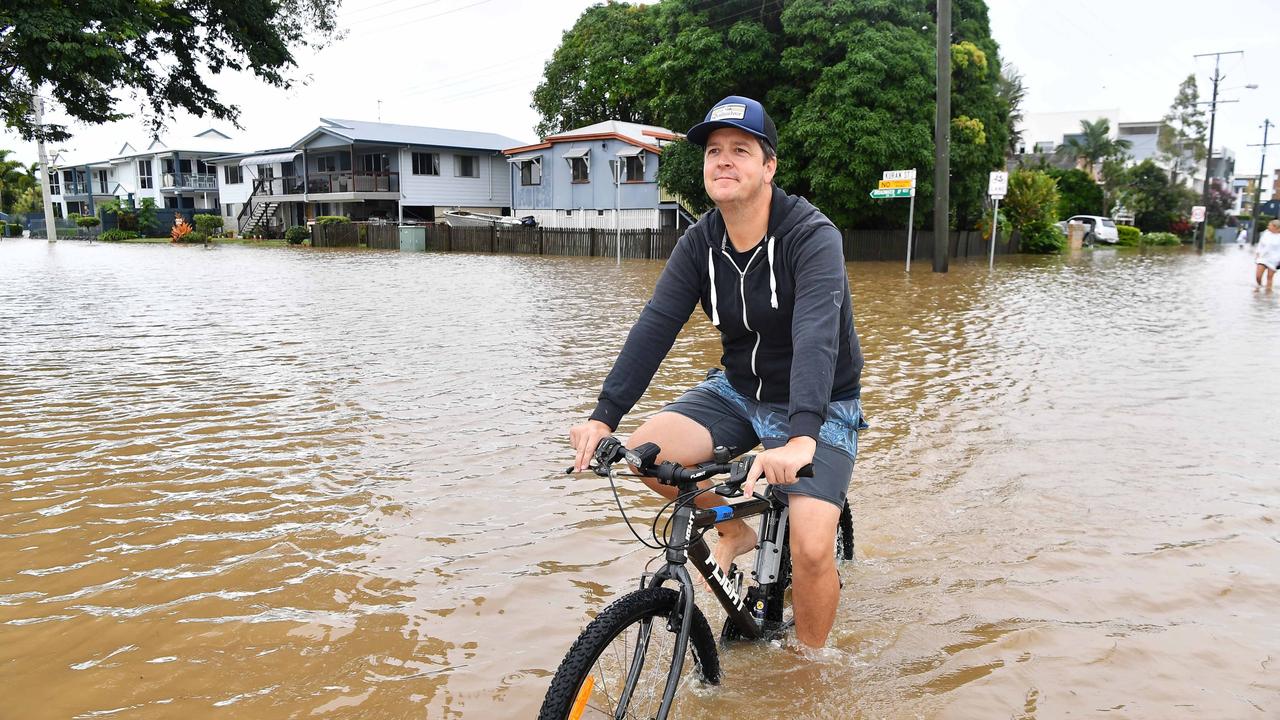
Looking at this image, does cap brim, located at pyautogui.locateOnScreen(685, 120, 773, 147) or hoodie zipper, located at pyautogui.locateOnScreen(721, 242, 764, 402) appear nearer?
cap brim, located at pyautogui.locateOnScreen(685, 120, 773, 147)

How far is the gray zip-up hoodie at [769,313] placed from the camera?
9.18ft

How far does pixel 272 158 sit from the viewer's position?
52094mm

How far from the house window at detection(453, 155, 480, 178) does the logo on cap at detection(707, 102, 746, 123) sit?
152 feet

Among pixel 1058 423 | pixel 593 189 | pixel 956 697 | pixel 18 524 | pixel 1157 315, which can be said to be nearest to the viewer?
pixel 956 697

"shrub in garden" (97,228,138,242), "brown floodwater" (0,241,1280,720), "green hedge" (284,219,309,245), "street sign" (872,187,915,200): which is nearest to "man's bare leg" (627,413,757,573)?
"brown floodwater" (0,241,1280,720)

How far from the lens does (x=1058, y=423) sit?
7055mm

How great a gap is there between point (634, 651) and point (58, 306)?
16.5m

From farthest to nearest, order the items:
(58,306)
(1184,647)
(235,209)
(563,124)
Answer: (235,209), (563,124), (58,306), (1184,647)

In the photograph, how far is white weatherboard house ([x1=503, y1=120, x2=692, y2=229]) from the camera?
37.2 meters

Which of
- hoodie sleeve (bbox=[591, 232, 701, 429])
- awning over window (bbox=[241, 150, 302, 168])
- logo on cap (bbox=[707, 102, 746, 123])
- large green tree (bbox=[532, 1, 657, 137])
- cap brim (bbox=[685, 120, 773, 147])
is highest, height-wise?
large green tree (bbox=[532, 1, 657, 137])

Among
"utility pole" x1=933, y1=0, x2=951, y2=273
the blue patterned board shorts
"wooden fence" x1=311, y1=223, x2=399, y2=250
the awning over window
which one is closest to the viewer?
the blue patterned board shorts

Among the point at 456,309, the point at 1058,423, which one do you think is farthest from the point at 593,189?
the point at 1058,423

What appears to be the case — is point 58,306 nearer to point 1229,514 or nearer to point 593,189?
point 1229,514

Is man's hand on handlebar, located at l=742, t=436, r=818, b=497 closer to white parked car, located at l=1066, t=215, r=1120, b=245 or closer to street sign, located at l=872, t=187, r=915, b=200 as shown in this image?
street sign, located at l=872, t=187, r=915, b=200
